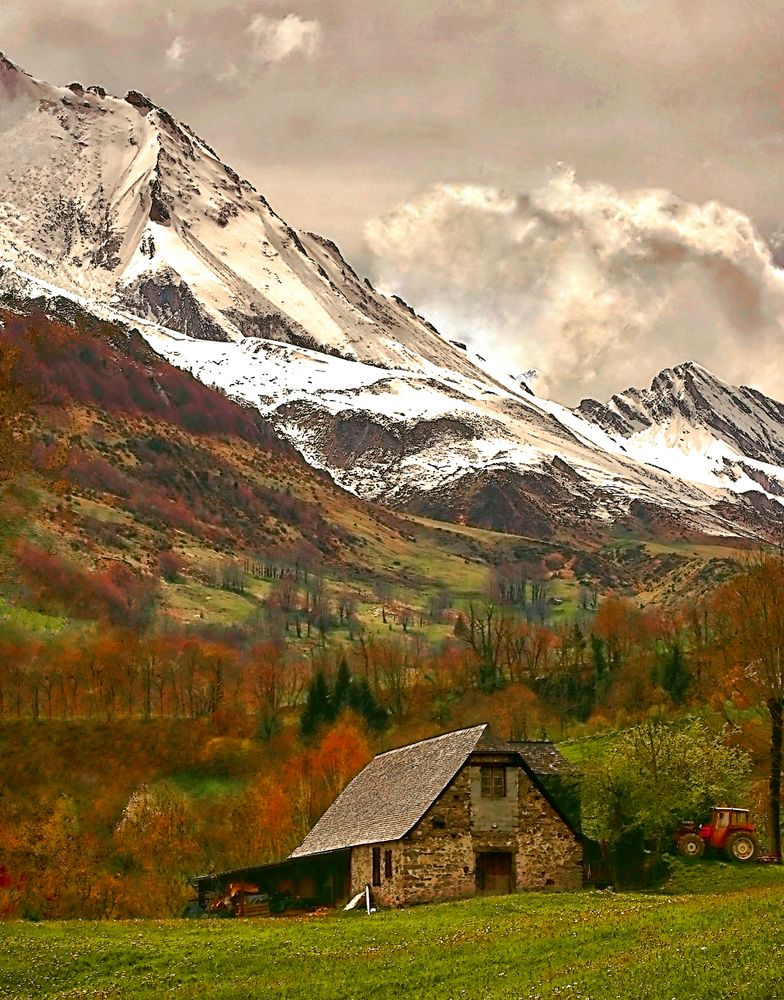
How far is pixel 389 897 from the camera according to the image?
68625 millimetres

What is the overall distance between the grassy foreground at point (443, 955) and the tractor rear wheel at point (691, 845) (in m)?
16.2

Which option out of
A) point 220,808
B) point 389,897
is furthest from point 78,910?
point 220,808

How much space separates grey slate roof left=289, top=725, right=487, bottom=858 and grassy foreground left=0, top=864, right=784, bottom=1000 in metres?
14.3

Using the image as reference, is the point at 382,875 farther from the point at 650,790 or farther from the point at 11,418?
the point at 11,418

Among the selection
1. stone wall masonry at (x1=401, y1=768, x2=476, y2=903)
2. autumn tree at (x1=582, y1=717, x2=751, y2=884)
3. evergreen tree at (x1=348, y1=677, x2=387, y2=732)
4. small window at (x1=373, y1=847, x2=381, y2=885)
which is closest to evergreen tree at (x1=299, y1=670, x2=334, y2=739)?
evergreen tree at (x1=348, y1=677, x2=387, y2=732)

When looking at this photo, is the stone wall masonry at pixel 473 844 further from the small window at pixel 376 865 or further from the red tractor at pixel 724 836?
the red tractor at pixel 724 836

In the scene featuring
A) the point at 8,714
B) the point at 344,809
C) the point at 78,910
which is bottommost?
the point at 78,910

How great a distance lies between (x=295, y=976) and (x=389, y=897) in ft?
82.9

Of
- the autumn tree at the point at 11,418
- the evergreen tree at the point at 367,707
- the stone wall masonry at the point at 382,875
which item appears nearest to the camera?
the autumn tree at the point at 11,418

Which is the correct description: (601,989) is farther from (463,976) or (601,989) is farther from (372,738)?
(372,738)

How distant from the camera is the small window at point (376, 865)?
233 feet

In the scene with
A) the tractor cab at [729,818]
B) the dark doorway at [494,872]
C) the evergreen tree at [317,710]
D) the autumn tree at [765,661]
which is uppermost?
the evergreen tree at [317,710]

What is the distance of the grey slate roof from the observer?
234ft

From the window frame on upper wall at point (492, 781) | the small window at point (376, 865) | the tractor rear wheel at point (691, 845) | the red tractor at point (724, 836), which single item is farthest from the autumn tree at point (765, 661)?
the small window at point (376, 865)
